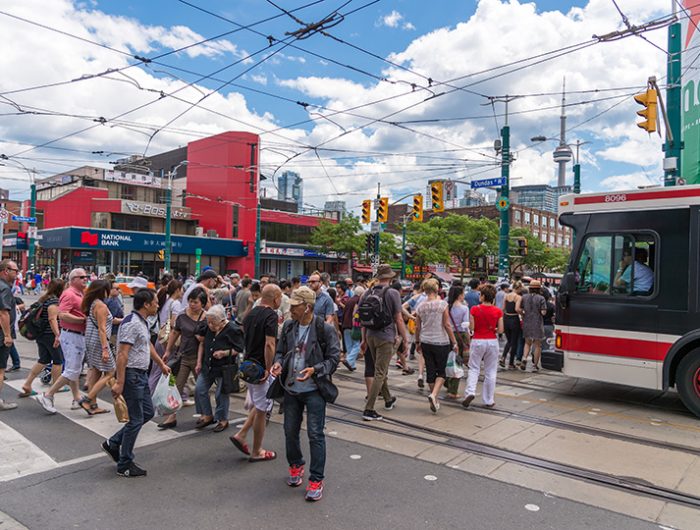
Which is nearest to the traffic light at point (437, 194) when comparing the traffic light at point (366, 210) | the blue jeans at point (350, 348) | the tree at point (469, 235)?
the traffic light at point (366, 210)

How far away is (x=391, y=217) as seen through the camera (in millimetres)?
87750

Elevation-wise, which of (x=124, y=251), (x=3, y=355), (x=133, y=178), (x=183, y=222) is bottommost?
(x=3, y=355)

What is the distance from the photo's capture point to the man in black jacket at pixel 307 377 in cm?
441

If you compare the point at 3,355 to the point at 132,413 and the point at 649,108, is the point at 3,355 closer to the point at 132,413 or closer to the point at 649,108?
the point at 132,413

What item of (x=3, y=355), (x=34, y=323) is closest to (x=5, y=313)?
(x=3, y=355)

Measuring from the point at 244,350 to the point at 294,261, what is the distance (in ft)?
158

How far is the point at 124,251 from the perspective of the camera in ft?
135

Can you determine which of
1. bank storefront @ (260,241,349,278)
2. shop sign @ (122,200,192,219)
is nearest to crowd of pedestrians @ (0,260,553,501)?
shop sign @ (122,200,192,219)

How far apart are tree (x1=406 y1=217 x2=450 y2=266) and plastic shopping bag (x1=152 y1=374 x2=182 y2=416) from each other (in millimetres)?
41578

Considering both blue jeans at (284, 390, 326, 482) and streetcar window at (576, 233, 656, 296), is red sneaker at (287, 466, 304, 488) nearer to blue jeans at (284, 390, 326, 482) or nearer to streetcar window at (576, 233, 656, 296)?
blue jeans at (284, 390, 326, 482)

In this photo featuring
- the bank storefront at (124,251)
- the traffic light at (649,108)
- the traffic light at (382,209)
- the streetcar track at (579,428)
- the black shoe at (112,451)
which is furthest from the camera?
the bank storefront at (124,251)

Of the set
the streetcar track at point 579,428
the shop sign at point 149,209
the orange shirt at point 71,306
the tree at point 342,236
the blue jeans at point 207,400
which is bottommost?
the streetcar track at point 579,428

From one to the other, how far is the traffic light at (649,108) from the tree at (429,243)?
114ft

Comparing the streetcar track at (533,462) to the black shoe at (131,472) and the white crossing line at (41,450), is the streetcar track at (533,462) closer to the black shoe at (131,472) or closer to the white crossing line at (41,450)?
the white crossing line at (41,450)
